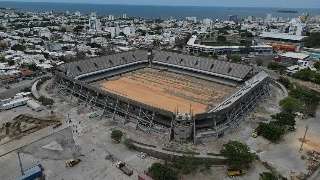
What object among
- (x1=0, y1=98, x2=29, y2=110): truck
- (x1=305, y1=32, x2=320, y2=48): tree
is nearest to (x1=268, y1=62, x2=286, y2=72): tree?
(x1=305, y1=32, x2=320, y2=48): tree

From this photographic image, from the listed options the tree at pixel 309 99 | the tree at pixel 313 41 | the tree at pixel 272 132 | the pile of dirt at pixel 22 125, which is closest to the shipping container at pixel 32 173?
the pile of dirt at pixel 22 125

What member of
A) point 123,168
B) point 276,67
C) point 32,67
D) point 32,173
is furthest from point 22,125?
point 276,67

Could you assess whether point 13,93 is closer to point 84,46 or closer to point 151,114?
point 151,114

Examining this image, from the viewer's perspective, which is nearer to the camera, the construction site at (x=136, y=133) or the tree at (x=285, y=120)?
the construction site at (x=136, y=133)

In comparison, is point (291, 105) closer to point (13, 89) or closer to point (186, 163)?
point (186, 163)

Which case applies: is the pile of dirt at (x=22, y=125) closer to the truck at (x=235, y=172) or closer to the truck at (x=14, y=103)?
the truck at (x=14, y=103)

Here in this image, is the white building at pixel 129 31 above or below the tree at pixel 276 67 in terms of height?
above

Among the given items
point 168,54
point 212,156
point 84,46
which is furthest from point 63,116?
point 84,46
